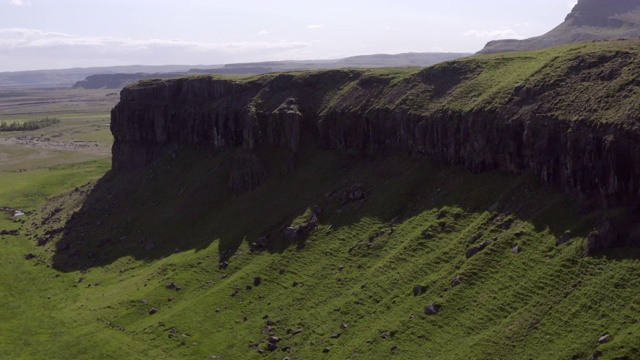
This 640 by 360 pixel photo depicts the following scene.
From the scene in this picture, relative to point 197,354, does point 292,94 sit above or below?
above

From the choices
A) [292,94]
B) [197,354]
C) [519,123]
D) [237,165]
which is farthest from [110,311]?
[519,123]

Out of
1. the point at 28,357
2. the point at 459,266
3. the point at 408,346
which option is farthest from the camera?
the point at 28,357

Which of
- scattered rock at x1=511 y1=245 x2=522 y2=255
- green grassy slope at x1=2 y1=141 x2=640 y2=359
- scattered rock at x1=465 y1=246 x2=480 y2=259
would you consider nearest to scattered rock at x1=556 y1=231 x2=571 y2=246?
green grassy slope at x1=2 y1=141 x2=640 y2=359

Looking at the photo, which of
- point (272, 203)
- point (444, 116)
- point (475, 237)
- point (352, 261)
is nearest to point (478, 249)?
point (475, 237)


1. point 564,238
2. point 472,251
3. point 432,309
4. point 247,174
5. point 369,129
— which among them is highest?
point 369,129

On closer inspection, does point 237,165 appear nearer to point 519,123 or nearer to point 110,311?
point 110,311

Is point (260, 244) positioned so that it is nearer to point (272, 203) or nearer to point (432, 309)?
point (272, 203)

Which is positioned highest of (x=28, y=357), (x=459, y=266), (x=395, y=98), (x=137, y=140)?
(x=395, y=98)
